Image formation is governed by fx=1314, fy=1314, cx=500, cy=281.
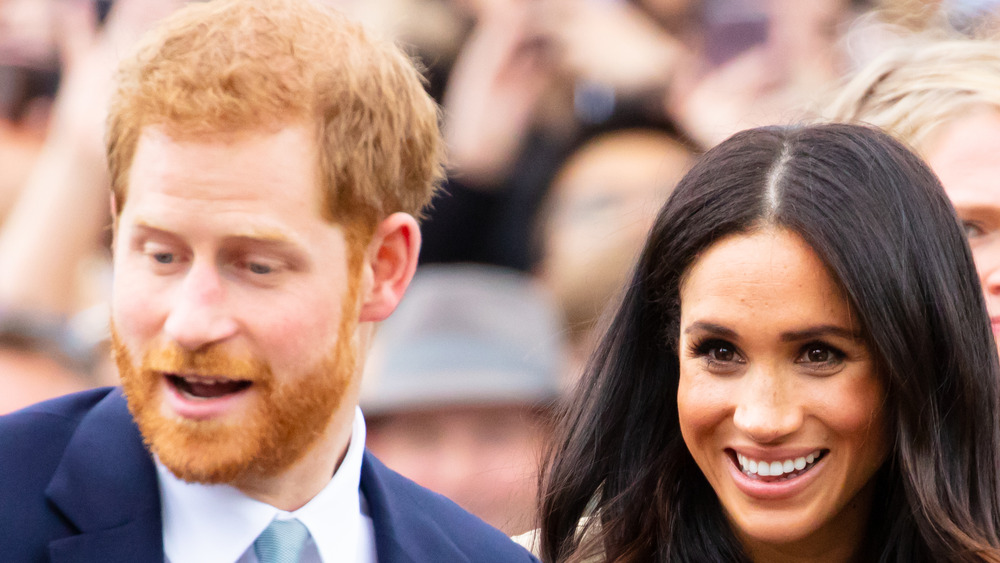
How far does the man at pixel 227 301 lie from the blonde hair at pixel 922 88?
1.79 metres

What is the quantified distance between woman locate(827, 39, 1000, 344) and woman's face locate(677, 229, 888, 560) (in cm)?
77

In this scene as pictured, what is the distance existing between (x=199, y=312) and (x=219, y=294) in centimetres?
5

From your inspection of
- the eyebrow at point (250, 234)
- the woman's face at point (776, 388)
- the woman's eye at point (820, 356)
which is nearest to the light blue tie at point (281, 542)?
the eyebrow at point (250, 234)

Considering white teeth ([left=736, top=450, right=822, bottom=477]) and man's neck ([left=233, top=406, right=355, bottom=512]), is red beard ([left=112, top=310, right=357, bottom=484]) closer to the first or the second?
man's neck ([left=233, top=406, right=355, bottom=512])

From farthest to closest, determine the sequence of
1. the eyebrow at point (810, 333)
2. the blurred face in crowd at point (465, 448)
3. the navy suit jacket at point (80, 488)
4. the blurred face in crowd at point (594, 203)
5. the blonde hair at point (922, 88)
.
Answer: the blurred face in crowd at point (594, 203) < the blurred face in crowd at point (465, 448) < the blonde hair at point (922, 88) < the eyebrow at point (810, 333) < the navy suit jacket at point (80, 488)

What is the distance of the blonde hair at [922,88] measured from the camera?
374 cm

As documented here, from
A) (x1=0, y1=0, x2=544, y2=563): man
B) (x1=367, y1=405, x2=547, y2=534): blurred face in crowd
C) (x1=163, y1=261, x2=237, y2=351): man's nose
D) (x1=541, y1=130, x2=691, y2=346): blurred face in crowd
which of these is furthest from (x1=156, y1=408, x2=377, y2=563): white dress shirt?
(x1=541, y1=130, x2=691, y2=346): blurred face in crowd

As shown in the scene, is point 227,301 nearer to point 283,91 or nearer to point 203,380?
point 203,380

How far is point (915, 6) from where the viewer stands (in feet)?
15.8

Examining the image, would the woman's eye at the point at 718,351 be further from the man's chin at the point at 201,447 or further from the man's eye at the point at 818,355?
the man's chin at the point at 201,447

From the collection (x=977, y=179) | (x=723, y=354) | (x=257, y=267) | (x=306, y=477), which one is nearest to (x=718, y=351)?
(x=723, y=354)

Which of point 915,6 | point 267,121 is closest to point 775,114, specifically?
point 915,6

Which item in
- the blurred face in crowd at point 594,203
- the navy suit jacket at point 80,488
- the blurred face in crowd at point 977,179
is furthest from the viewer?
the blurred face in crowd at point 594,203

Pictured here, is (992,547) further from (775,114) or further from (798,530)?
(775,114)
